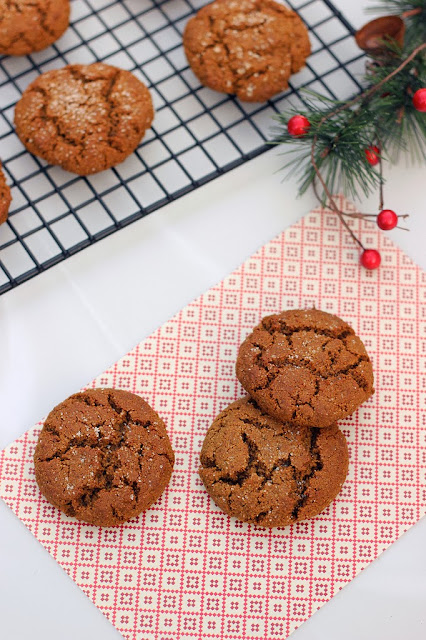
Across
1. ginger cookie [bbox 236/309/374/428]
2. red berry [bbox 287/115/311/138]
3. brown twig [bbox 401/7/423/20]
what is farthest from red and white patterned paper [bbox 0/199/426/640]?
brown twig [bbox 401/7/423/20]

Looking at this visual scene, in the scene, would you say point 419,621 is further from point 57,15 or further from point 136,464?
point 57,15

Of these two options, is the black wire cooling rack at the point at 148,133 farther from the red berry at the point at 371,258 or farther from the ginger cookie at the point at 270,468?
the ginger cookie at the point at 270,468

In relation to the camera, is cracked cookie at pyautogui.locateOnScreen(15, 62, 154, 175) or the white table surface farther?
cracked cookie at pyautogui.locateOnScreen(15, 62, 154, 175)

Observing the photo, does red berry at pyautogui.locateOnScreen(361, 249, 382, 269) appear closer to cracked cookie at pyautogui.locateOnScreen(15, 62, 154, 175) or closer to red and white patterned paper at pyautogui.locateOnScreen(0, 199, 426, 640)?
red and white patterned paper at pyautogui.locateOnScreen(0, 199, 426, 640)

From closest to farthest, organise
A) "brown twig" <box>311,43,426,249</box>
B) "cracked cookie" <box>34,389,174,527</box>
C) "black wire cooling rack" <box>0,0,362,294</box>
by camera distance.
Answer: "cracked cookie" <box>34,389,174,527</box>, "brown twig" <box>311,43,426,249</box>, "black wire cooling rack" <box>0,0,362,294</box>

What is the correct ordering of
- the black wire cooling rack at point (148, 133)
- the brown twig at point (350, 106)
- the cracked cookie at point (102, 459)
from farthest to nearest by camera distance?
the black wire cooling rack at point (148, 133) → the brown twig at point (350, 106) → the cracked cookie at point (102, 459)

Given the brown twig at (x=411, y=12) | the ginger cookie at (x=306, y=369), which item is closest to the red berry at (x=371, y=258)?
the ginger cookie at (x=306, y=369)
